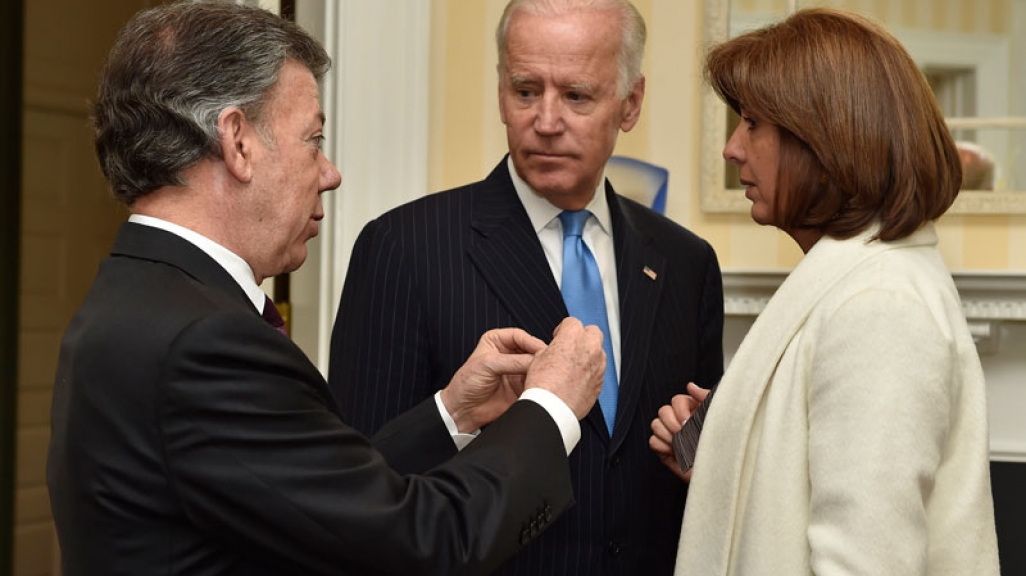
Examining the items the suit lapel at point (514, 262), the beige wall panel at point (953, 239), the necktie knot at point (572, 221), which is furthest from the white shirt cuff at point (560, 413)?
the beige wall panel at point (953, 239)

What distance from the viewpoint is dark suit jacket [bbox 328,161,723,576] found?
6.69ft

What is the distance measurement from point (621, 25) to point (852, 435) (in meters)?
1.10

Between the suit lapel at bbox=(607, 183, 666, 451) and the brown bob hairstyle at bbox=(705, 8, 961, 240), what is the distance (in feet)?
1.69

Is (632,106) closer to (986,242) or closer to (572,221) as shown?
(572,221)

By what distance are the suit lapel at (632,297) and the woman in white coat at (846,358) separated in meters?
0.40

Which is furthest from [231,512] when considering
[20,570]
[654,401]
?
[20,570]

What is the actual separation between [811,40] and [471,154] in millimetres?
1500

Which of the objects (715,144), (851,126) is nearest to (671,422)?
(851,126)

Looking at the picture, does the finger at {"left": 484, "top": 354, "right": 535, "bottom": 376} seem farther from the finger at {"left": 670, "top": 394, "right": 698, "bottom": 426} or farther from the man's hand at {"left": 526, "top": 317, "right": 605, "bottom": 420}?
the finger at {"left": 670, "top": 394, "right": 698, "bottom": 426}

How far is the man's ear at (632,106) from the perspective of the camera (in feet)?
7.67

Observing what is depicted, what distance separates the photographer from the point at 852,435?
1447 mm

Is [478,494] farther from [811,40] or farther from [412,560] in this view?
[811,40]

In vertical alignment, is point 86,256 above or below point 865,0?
below

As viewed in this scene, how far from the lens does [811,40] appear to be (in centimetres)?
164
